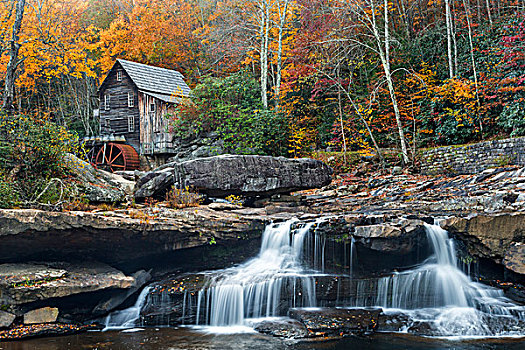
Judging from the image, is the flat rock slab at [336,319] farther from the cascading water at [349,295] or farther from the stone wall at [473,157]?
the stone wall at [473,157]

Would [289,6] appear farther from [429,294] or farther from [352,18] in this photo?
[429,294]

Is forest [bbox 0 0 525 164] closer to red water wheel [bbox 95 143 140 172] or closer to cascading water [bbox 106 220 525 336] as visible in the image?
red water wheel [bbox 95 143 140 172]

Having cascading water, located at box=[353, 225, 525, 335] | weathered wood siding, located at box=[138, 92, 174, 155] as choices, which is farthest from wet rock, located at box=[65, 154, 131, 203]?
weathered wood siding, located at box=[138, 92, 174, 155]

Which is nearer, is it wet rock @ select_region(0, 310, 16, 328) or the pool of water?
the pool of water

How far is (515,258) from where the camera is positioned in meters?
6.97

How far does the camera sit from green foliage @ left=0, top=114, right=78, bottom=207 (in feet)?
27.9

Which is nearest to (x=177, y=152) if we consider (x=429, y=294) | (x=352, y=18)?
(x=352, y=18)

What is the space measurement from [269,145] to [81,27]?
21387 millimetres

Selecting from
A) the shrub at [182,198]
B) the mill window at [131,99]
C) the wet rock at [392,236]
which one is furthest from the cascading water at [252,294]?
the mill window at [131,99]

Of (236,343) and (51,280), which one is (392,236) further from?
(51,280)

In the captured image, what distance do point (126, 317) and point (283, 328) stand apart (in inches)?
124

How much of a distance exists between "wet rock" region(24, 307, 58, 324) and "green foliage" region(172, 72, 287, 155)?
422 inches

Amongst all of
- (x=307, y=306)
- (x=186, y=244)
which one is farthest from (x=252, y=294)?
(x=186, y=244)

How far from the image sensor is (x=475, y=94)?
1453 cm
